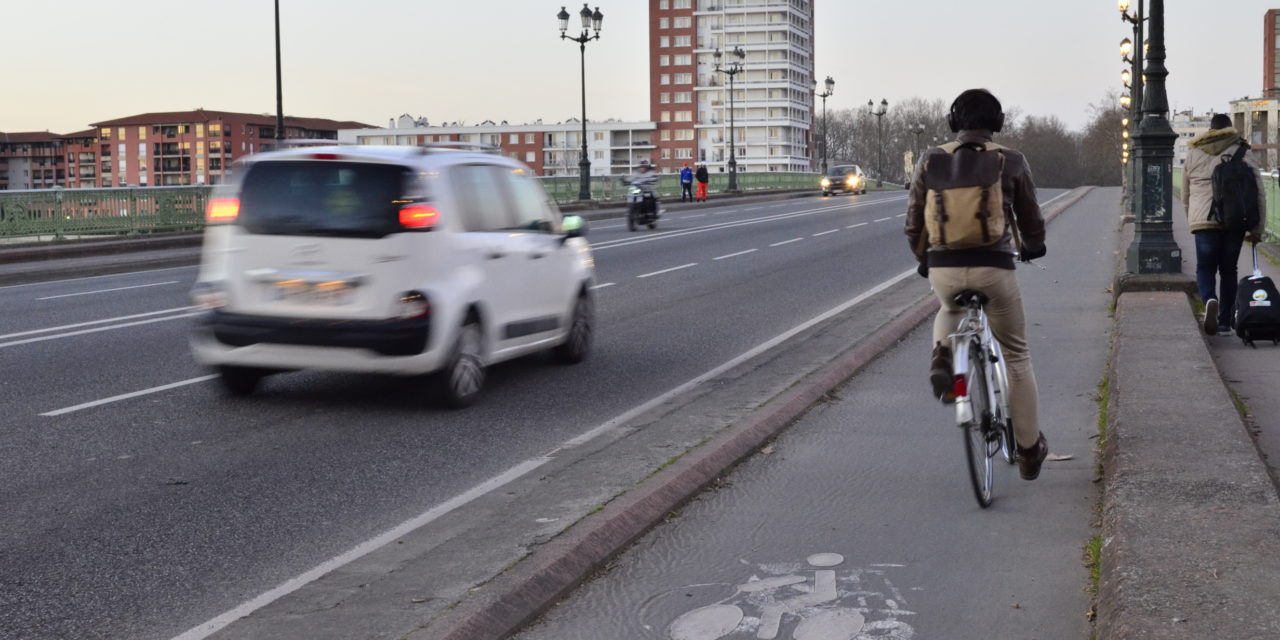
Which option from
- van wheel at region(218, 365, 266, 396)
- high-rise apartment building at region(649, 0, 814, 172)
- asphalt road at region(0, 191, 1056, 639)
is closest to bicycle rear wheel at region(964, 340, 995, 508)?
asphalt road at region(0, 191, 1056, 639)

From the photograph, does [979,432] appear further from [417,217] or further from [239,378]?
[239,378]

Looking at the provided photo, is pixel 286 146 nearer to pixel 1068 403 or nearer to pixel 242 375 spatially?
pixel 242 375

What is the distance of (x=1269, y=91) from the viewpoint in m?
150

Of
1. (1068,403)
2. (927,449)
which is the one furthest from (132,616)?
(1068,403)

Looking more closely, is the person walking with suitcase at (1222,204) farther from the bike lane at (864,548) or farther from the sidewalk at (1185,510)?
the bike lane at (864,548)

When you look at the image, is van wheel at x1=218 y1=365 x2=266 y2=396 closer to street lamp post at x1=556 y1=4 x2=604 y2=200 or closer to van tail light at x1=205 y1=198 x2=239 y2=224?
van tail light at x1=205 y1=198 x2=239 y2=224

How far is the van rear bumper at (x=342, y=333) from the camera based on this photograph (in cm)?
828

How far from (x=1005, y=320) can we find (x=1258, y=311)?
5.62 meters

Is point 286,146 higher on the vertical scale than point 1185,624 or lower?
higher

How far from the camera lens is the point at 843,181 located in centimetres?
6994

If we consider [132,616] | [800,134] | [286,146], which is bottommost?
[132,616]

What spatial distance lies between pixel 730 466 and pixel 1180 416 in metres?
2.22

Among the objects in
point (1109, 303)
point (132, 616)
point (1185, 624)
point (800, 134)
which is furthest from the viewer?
point (800, 134)

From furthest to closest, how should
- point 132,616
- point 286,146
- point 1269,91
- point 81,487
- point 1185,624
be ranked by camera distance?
point 1269,91 < point 286,146 < point 81,487 < point 132,616 < point 1185,624
